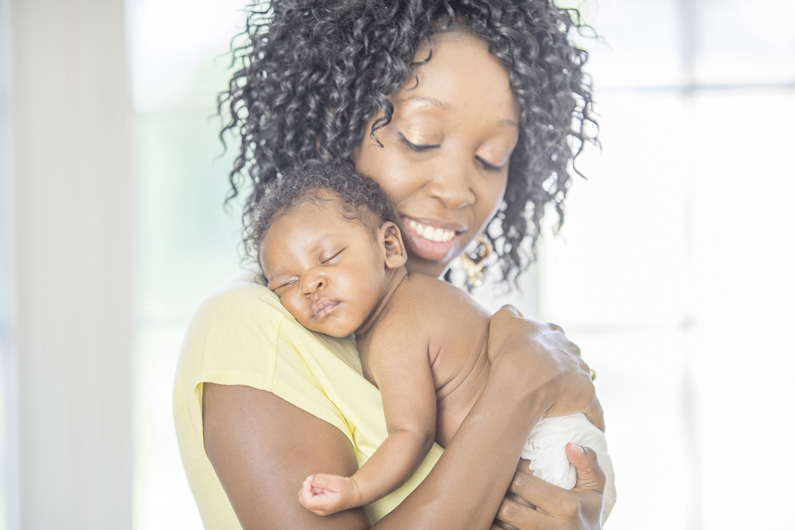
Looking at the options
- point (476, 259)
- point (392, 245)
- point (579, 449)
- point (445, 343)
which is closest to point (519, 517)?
point (579, 449)

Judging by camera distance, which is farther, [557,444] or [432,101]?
[432,101]

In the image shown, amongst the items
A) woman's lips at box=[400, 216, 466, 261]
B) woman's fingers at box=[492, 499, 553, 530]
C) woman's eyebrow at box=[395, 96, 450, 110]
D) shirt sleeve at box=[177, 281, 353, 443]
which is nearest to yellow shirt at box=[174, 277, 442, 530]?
shirt sleeve at box=[177, 281, 353, 443]

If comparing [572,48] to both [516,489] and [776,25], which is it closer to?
[516,489]

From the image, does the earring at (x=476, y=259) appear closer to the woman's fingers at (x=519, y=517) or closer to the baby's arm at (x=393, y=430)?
the baby's arm at (x=393, y=430)

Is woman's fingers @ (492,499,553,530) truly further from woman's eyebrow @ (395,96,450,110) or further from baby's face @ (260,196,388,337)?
woman's eyebrow @ (395,96,450,110)

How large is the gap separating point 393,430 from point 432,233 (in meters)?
0.47

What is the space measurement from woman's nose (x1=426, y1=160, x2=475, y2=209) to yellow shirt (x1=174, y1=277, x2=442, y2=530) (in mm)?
379

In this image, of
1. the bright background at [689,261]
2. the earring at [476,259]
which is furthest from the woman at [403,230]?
the bright background at [689,261]

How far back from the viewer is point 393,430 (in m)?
0.87

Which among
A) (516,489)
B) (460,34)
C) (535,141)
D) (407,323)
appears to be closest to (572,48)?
(535,141)

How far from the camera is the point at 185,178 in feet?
9.37

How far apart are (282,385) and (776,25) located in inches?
130

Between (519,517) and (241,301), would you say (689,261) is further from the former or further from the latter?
(241,301)

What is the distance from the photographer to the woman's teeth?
121 cm
